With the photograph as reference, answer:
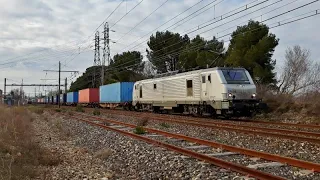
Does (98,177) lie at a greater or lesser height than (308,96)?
lesser

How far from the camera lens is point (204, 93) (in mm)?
22203

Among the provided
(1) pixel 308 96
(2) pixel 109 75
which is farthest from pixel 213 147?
(2) pixel 109 75

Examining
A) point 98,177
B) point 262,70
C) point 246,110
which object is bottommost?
point 98,177

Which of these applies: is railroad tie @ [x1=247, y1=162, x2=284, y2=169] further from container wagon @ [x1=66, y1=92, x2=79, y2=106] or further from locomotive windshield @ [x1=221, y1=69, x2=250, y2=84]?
container wagon @ [x1=66, y1=92, x2=79, y2=106]

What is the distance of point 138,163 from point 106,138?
18.4 feet

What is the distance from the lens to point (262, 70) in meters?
36.6

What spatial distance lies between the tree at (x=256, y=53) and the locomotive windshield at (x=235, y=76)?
15028 millimetres

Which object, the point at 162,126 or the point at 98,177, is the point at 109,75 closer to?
the point at 162,126

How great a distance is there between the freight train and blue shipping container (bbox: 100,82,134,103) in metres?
6.08

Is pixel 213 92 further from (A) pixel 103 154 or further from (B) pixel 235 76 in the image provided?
(A) pixel 103 154

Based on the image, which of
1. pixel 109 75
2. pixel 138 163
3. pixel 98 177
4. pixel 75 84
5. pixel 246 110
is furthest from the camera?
pixel 75 84

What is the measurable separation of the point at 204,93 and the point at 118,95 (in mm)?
22989

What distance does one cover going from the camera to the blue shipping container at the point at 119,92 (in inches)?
1662

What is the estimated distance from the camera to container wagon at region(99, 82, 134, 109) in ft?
138
